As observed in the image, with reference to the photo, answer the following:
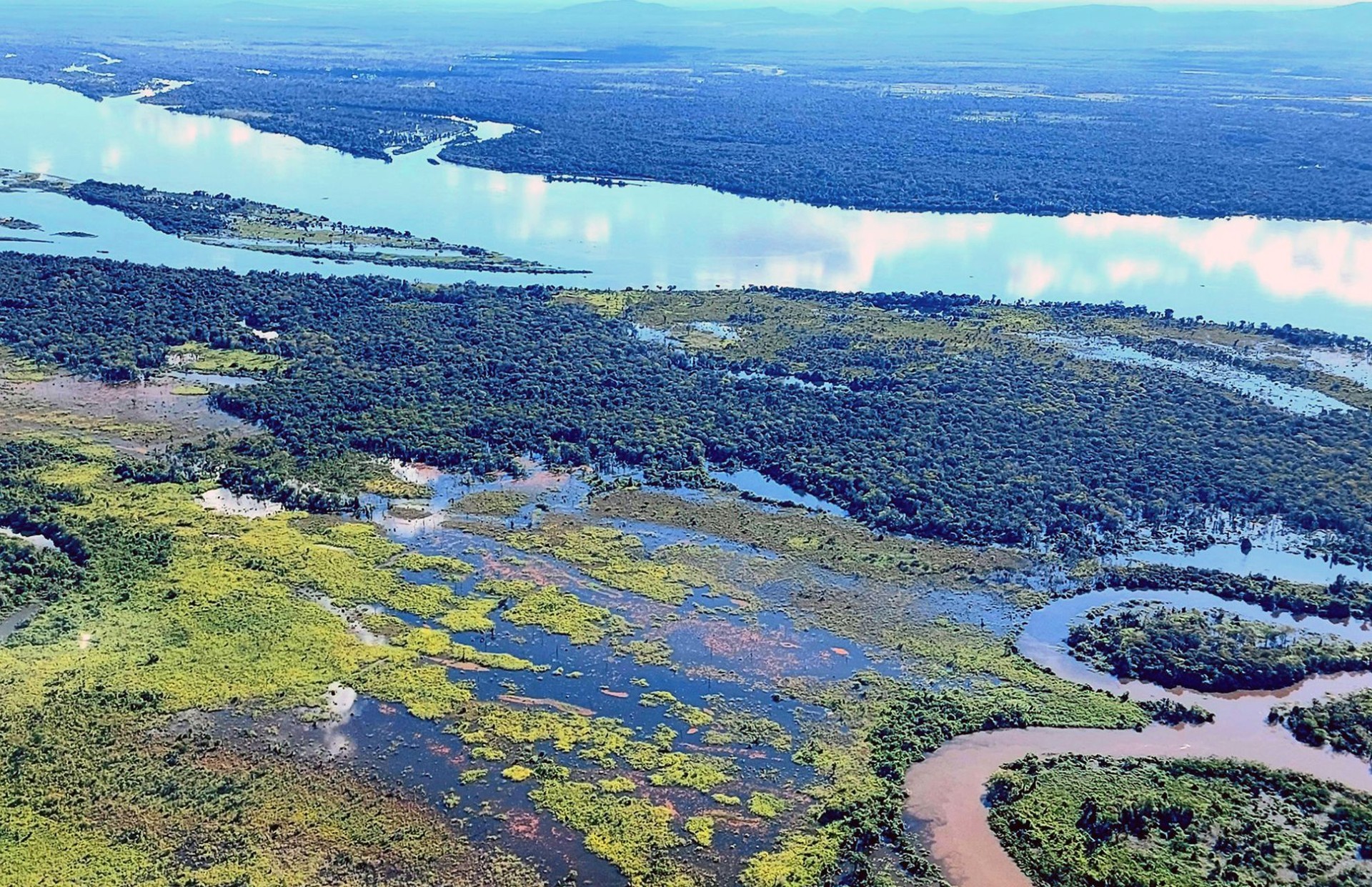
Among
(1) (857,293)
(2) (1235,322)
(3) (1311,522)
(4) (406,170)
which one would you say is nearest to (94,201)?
(4) (406,170)

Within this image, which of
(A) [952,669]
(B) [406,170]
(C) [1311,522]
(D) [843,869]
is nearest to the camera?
(D) [843,869]

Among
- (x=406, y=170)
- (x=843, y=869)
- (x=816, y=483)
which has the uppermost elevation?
(x=406, y=170)

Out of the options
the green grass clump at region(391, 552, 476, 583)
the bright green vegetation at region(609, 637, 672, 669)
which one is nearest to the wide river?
the green grass clump at region(391, 552, 476, 583)

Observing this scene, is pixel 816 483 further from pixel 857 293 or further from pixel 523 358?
pixel 857 293

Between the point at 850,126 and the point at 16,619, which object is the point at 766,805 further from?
the point at 850,126

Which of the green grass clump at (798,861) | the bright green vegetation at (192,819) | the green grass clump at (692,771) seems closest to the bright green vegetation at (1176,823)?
the green grass clump at (798,861)

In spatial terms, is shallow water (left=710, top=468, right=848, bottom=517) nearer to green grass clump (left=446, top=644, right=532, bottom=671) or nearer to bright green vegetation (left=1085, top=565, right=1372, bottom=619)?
bright green vegetation (left=1085, top=565, right=1372, bottom=619)
